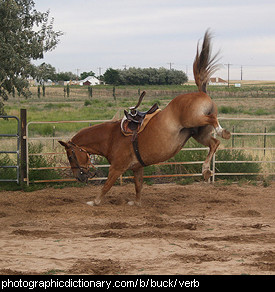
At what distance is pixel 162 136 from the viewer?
8.18 metres

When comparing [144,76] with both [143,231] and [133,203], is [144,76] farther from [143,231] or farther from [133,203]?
[143,231]

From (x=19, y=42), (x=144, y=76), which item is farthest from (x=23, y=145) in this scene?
(x=144, y=76)

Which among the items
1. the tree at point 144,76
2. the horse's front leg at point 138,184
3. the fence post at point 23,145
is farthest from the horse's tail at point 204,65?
the tree at point 144,76

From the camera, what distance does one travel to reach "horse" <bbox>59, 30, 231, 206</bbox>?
25.3ft

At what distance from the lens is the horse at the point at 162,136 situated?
25.3ft

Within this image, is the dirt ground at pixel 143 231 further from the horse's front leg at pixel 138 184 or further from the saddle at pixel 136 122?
the saddle at pixel 136 122

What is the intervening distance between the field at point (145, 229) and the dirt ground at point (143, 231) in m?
0.01

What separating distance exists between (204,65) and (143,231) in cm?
285

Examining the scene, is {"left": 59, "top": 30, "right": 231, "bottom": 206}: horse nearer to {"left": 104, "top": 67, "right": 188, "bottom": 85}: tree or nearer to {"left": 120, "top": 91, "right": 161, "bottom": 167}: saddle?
{"left": 120, "top": 91, "right": 161, "bottom": 167}: saddle

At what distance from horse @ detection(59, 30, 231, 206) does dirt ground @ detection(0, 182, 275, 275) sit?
784mm

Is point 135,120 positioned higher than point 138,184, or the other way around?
point 135,120

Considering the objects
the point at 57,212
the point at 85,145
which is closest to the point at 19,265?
the point at 57,212

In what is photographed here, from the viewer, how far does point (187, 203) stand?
945 centimetres
